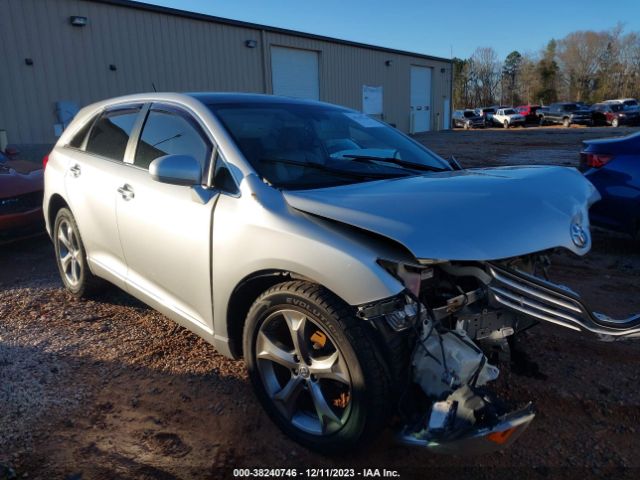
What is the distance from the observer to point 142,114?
11.6 ft

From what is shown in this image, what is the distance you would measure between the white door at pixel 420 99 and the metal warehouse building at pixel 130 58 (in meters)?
7.88

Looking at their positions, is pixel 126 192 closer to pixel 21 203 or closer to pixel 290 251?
pixel 290 251

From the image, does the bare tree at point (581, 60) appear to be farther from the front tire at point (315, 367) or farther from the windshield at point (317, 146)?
the front tire at point (315, 367)

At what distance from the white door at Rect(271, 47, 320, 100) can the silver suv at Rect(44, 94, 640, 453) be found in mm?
17411

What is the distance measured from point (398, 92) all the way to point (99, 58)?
18.5 metres

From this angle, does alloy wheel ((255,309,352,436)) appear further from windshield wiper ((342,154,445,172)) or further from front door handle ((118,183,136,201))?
front door handle ((118,183,136,201))

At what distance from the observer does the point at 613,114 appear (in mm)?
33812

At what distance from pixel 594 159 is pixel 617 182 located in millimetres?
366

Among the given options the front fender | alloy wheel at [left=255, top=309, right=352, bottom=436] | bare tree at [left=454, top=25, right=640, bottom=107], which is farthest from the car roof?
bare tree at [left=454, top=25, right=640, bottom=107]

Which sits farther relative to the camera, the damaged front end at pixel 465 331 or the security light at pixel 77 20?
the security light at pixel 77 20

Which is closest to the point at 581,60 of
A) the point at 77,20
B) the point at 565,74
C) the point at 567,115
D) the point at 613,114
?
the point at 565,74

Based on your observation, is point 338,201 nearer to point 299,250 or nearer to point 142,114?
point 299,250

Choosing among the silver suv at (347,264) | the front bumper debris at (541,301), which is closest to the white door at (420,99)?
the silver suv at (347,264)

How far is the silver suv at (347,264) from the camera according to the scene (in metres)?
2.05
